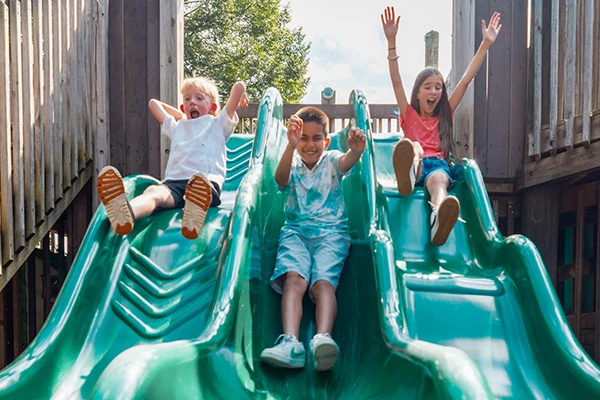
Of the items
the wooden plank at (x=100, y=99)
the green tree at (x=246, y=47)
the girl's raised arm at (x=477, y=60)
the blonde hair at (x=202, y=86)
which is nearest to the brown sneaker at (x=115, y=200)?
the blonde hair at (x=202, y=86)

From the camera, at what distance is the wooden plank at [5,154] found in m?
3.82

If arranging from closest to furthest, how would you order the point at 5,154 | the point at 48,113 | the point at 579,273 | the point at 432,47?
the point at 5,154
the point at 48,113
the point at 579,273
the point at 432,47

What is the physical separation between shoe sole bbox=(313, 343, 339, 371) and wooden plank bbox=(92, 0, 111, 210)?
3146 mm

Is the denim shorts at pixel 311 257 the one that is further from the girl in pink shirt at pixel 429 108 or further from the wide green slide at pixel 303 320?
the girl in pink shirt at pixel 429 108

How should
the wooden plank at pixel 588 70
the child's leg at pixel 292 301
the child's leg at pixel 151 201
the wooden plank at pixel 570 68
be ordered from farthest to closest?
the wooden plank at pixel 570 68
the wooden plank at pixel 588 70
the child's leg at pixel 151 201
the child's leg at pixel 292 301

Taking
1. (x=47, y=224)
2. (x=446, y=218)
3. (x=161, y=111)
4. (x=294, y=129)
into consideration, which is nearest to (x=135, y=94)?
(x=161, y=111)

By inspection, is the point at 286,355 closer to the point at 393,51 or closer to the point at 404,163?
the point at 404,163

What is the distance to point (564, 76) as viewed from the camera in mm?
5102

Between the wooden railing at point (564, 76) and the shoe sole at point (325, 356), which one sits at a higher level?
the wooden railing at point (564, 76)

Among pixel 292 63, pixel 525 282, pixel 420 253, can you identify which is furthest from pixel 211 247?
pixel 292 63

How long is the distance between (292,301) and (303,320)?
0.46ft

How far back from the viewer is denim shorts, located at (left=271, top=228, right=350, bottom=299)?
3.28m

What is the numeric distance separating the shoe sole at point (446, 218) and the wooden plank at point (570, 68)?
172 cm

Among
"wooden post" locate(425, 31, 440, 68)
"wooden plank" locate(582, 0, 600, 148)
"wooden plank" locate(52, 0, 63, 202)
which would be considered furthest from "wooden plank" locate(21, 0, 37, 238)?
"wooden post" locate(425, 31, 440, 68)
